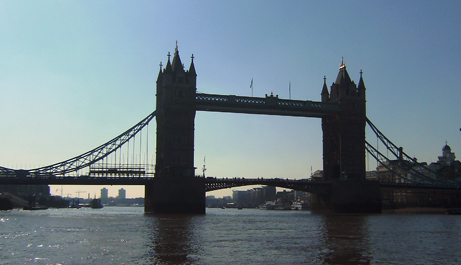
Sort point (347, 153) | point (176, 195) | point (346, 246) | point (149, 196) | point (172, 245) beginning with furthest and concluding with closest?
point (347, 153) → point (149, 196) → point (176, 195) → point (172, 245) → point (346, 246)

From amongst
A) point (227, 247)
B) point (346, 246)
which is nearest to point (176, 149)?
point (227, 247)

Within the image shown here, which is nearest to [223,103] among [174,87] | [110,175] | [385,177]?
[174,87]

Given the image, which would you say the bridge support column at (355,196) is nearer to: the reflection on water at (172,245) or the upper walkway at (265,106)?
the upper walkway at (265,106)

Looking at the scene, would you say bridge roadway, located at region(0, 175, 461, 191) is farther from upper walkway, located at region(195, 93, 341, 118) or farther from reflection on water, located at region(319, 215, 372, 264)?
reflection on water, located at region(319, 215, 372, 264)

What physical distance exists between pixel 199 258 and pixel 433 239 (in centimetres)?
2639

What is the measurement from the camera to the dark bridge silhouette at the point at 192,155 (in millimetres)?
94438

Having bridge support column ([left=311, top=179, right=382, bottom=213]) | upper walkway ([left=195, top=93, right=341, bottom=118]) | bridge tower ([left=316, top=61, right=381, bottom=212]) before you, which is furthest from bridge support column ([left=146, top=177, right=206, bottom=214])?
bridge tower ([left=316, top=61, right=381, bottom=212])

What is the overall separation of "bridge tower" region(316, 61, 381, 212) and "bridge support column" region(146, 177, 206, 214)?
31591 mm

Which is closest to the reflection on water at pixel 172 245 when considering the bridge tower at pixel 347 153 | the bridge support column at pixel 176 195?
the bridge support column at pixel 176 195

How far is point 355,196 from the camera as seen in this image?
359ft

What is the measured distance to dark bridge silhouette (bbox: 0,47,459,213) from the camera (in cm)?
9444

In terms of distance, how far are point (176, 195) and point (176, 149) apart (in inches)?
376

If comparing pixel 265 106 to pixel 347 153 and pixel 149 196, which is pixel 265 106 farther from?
pixel 149 196

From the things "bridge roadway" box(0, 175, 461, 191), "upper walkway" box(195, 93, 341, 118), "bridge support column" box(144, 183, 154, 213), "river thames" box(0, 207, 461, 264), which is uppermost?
"upper walkway" box(195, 93, 341, 118)
